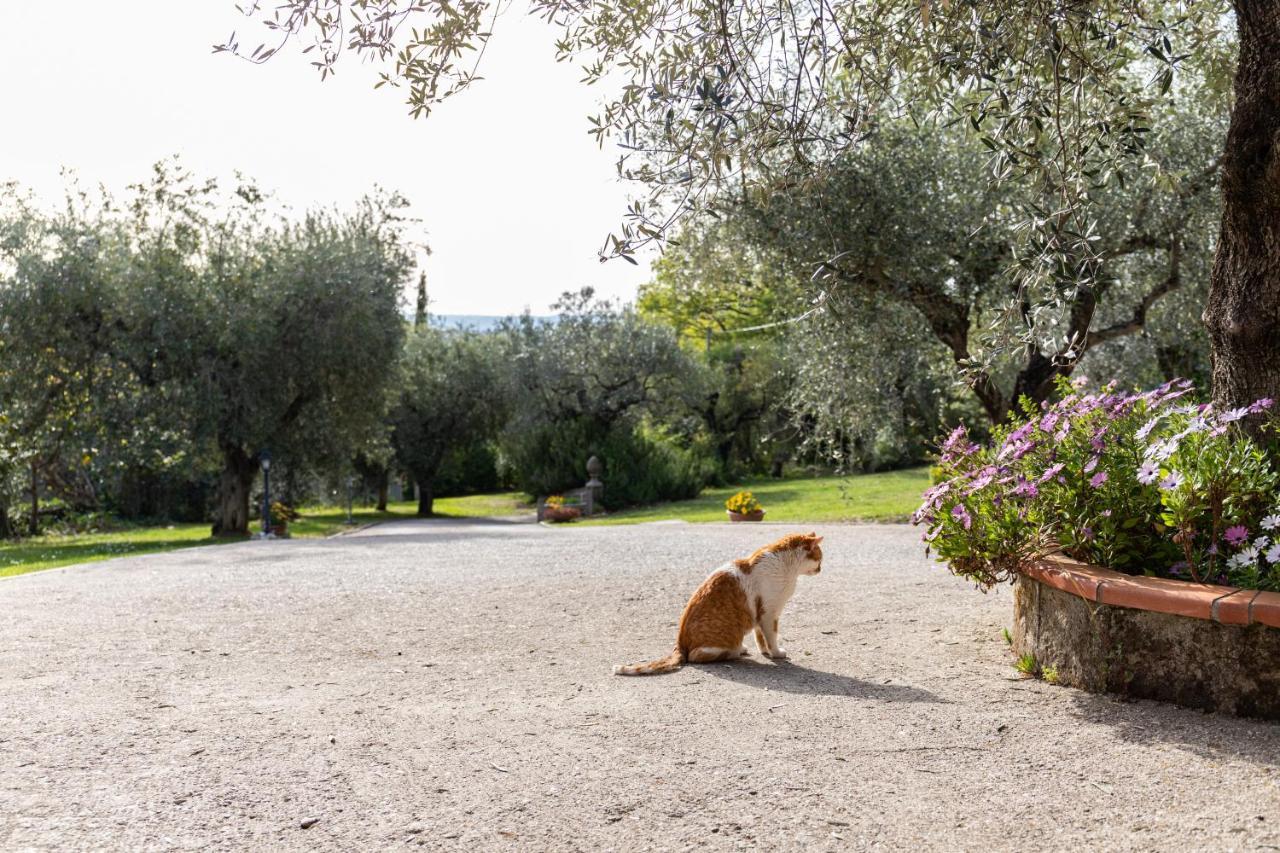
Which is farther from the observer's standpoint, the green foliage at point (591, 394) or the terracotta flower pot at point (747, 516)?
the green foliage at point (591, 394)

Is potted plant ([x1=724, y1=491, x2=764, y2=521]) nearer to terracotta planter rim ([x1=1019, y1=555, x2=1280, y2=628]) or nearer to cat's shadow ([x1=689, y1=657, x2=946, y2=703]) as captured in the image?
cat's shadow ([x1=689, y1=657, x2=946, y2=703])

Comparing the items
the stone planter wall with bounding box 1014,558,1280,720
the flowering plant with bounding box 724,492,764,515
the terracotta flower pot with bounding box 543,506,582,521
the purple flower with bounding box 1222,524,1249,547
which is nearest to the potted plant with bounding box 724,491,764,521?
the flowering plant with bounding box 724,492,764,515

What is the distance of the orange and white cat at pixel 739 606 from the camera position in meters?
5.63

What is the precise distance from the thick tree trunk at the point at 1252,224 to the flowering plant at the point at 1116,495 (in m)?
0.24

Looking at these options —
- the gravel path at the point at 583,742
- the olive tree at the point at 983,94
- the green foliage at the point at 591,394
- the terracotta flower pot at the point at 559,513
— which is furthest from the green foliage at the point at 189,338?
the olive tree at the point at 983,94

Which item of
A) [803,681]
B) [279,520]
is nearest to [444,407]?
[279,520]

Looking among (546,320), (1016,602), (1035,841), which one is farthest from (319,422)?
(1035,841)

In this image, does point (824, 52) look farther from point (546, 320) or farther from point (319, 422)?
point (546, 320)

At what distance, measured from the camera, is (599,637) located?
6863mm

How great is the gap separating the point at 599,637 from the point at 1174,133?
34.7 ft

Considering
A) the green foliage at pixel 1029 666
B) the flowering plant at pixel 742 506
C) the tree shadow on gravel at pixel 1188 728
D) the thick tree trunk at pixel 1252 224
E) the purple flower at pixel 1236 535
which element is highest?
the thick tree trunk at pixel 1252 224

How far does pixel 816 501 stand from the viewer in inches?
995

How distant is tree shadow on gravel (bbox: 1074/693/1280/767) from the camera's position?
389 centimetres

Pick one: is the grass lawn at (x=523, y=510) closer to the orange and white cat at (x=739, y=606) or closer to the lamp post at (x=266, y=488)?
the lamp post at (x=266, y=488)
